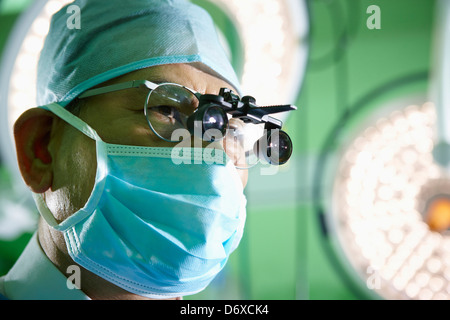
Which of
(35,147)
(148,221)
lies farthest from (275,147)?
(35,147)

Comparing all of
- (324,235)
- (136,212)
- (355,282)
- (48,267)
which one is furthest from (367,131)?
(48,267)

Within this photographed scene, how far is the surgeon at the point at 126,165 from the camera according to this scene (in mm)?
1152

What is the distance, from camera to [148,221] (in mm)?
1161

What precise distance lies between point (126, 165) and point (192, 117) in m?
0.19

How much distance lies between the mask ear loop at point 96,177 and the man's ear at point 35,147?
4 cm

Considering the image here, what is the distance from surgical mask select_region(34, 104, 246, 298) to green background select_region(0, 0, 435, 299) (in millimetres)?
1804

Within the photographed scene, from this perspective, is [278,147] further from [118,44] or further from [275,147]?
[118,44]

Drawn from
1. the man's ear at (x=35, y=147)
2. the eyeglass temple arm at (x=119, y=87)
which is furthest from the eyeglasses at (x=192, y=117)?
the man's ear at (x=35, y=147)

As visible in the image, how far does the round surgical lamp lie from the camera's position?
1.92 m

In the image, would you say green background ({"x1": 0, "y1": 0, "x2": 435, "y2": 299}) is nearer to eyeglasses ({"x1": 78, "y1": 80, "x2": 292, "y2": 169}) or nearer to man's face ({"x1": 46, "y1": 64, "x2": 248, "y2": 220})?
Result: eyeglasses ({"x1": 78, "y1": 80, "x2": 292, "y2": 169})

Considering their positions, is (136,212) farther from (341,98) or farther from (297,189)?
(341,98)

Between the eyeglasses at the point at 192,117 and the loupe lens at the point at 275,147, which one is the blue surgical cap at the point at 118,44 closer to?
the eyeglasses at the point at 192,117

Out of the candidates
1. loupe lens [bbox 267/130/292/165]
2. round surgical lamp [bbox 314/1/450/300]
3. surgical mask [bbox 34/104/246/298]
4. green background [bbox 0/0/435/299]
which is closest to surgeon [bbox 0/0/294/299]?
surgical mask [bbox 34/104/246/298]

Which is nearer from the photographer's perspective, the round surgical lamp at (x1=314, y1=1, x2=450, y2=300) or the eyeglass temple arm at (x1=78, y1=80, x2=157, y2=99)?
the eyeglass temple arm at (x1=78, y1=80, x2=157, y2=99)
